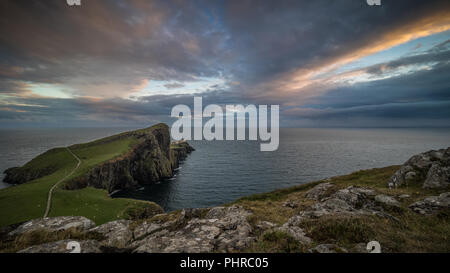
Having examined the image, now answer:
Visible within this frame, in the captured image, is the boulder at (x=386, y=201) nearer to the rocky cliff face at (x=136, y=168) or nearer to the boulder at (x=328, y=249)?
the boulder at (x=328, y=249)

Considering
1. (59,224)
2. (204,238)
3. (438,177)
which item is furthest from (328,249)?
(438,177)

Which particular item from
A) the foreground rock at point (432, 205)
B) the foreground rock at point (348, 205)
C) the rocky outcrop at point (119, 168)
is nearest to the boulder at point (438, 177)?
the foreground rock at point (432, 205)

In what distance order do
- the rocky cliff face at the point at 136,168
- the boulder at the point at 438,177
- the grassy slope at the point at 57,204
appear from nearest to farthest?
the boulder at the point at 438,177
the grassy slope at the point at 57,204
the rocky cliff face at the point at 136,168

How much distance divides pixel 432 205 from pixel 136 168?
99.4m

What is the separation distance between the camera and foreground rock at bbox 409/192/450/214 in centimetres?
935

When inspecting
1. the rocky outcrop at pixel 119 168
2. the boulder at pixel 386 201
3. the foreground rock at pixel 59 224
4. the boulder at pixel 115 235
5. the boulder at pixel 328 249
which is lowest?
the rocky outcrop at pixel 119 168

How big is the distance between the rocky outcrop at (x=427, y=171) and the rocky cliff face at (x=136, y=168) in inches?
2961

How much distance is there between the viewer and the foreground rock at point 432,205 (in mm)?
9346

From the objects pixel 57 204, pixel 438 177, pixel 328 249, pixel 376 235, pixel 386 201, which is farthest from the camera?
pixel 57 204

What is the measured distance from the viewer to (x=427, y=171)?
17.8 meters

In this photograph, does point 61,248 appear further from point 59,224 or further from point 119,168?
point 119,168
